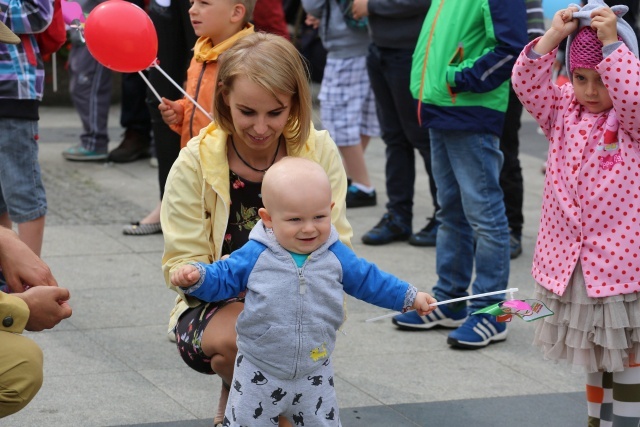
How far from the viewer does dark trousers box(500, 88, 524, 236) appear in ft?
22.7

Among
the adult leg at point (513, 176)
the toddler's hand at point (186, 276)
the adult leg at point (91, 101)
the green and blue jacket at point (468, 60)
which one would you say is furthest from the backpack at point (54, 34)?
the adult leg at point (91, 101)

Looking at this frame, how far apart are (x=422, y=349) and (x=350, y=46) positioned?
3335 millimetres

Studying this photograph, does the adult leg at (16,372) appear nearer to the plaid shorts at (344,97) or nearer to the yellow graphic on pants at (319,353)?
the yellow graphic on pants at (319,353)

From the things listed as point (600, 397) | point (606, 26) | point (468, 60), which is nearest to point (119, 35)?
point (468, 60)

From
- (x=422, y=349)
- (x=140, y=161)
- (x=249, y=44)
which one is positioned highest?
(x=249, y=44)

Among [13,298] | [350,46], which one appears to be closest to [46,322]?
[13,298]

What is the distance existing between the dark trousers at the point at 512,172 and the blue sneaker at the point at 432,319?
5.12 feet

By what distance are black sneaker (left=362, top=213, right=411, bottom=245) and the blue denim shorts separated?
2345 mm

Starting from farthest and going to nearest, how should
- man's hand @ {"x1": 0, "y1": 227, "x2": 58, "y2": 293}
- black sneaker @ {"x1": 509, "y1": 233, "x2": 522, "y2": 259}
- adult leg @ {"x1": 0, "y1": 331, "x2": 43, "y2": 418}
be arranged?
black sneaker @ {"x1": 509, "y1": 233, "x2": 522, "y2": 259}
man's hand @ {"x1": 0, "y1": 227, "x2": 58, "y2": 293}
adult leg @ {"x1": 0, "y1": 331, "x2": 43, "y2": 418}

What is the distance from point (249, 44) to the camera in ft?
12.3

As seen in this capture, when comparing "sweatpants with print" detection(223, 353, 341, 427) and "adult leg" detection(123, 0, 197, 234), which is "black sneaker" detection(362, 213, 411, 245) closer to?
"adult leg" detection(123, 0, 197, 234)

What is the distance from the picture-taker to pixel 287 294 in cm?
333

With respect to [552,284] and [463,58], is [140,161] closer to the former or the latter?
[463,58]

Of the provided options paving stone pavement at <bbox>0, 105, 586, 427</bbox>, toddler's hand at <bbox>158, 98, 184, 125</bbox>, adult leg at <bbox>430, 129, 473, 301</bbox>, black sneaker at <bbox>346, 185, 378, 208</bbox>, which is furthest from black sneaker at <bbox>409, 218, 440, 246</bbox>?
toddler's hand at <bbox>158, 98, 184, 125</bbox>
